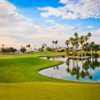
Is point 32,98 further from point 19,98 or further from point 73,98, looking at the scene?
point 73,98

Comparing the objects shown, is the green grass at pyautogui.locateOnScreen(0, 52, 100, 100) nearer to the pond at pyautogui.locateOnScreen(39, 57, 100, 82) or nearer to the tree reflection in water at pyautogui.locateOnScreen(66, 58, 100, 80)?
the pond at pyautogui.locateOnScreen(39, 57, 100, 82)

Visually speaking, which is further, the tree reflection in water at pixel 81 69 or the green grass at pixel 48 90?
the tree reflection in water at pixel 81 69

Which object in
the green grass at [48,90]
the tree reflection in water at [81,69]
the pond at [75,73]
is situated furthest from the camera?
the tree reflection in water at [81,69]

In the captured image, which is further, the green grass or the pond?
the pond

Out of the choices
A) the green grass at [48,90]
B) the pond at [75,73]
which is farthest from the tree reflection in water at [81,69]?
the green grass at [48,90]

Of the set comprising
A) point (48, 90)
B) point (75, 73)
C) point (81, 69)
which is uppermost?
point (48, 90)

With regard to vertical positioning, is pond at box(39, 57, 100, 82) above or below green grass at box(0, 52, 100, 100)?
below

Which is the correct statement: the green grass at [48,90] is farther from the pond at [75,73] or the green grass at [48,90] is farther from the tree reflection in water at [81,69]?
the tree reflection in water at [81,69]

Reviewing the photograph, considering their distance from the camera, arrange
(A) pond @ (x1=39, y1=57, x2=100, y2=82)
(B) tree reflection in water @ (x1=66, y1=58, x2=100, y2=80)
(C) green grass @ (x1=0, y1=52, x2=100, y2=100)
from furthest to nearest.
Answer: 1. (B) tree reflection in water @ (x1=66, y1=58, x2=100, y2=80)
2. (A) pond @ (x1=39, y1=57, x2=100, y2=82)
3. (C) green grass @ (x1=0, y1=52, x2=100, y2=100)

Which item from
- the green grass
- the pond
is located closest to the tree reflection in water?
the pond

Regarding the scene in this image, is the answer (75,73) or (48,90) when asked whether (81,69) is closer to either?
(75,73)

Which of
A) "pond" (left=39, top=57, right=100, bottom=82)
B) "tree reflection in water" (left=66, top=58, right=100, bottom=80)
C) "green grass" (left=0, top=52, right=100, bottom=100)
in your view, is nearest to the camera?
"green grass" (left=0, top=52, right=100, bottom=100)

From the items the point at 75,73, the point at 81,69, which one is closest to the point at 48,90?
the point at 75,73

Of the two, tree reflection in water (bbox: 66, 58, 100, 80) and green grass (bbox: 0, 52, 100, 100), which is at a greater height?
green grass (bbox: 0, 52, 100, 100)
